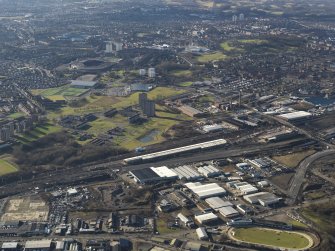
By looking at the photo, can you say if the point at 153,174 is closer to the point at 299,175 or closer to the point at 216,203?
the point at 216,203

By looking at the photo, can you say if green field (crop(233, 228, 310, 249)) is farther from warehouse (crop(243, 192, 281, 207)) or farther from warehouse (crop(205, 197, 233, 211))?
warehouse (crop(243, 192, 281, 207))

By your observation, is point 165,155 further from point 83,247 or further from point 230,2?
point 230,2

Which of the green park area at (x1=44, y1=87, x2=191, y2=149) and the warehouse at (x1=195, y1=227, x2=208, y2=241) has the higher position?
the warehouse at (x1=195, y1=227, x2=208, y2=241)

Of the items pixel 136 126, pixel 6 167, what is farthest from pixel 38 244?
pixel 136 126

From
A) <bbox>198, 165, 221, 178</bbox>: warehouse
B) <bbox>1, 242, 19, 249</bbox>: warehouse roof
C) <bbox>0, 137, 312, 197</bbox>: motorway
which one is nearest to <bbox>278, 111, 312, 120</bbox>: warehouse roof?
<bbox>0, 137, 312, 197</bbox>: motorway

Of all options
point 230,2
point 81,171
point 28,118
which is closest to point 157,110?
point 28,118

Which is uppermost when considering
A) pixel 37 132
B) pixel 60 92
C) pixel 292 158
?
pixel 292 158
